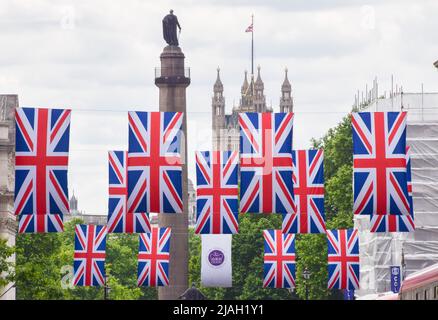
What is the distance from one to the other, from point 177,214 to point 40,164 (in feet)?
128

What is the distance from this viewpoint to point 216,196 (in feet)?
204

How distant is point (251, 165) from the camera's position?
5669cm

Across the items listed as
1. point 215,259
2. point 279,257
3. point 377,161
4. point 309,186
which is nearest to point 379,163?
point 377,161

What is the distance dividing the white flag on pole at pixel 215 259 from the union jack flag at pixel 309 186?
17259mm

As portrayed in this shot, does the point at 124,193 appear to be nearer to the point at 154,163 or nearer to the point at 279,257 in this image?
the point at 154,163

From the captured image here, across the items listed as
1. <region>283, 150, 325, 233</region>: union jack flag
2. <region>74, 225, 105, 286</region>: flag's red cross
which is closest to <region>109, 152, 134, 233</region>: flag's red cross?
<region>283, 150, 325, 233</region>: union jack flag

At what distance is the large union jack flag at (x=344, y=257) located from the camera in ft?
243

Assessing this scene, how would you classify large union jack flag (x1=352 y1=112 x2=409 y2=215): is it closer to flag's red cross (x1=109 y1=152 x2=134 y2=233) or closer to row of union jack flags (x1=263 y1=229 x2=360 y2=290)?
flag's red cross (x1=109 y1=152 x2=134 y2=233)

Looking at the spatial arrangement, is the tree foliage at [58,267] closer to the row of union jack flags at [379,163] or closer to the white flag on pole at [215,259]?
the white flag on pole at [215,259]

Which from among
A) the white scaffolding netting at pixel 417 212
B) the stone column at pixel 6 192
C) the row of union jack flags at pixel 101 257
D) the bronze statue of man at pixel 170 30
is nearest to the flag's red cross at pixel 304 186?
the row of union jack flags at pixel 101 257

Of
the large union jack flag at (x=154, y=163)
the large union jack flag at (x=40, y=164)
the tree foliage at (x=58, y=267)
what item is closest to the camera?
the large union jack flag at (x=40, y=164)

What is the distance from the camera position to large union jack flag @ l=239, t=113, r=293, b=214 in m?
56.6
